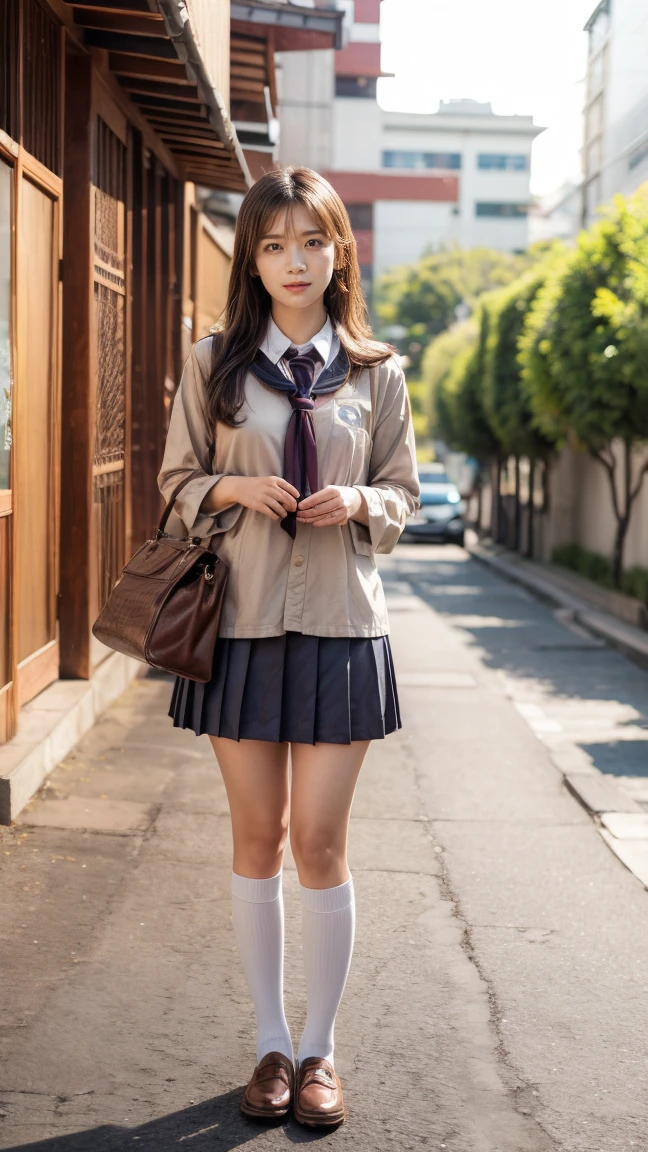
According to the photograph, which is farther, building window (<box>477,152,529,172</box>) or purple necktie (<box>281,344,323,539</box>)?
building window (<box>477,152,529,172</box>)

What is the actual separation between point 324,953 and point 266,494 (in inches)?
42.3

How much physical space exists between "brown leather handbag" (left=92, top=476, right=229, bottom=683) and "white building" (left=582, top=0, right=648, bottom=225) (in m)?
14.2

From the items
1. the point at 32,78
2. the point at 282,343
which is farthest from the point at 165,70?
the point at 282,343

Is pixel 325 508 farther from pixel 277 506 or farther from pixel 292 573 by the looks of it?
pixel 292 573

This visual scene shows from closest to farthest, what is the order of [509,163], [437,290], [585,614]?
1. [585,614]
2. [437,290]
3. [509,163]

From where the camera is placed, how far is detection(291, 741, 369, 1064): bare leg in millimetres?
3146

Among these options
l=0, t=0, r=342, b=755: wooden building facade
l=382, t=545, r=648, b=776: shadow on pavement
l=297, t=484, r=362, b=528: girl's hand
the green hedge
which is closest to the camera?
l=297, t=484, r=362, b=528: girl's hand

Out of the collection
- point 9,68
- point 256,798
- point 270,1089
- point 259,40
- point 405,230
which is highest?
point 405,230

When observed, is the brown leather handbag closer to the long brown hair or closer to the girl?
the girl

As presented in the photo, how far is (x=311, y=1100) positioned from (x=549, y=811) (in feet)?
11.0

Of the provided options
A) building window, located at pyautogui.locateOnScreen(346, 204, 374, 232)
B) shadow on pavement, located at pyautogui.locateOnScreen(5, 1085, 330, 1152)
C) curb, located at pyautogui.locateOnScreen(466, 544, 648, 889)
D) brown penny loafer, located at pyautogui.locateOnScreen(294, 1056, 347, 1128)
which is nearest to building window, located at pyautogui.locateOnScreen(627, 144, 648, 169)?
curb, located at pyautogui.locateOnScreen(466, 544, 648, 889)

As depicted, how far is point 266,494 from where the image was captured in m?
3.03

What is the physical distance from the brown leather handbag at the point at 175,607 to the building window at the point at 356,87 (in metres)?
59.5

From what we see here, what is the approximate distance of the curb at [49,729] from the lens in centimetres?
532
